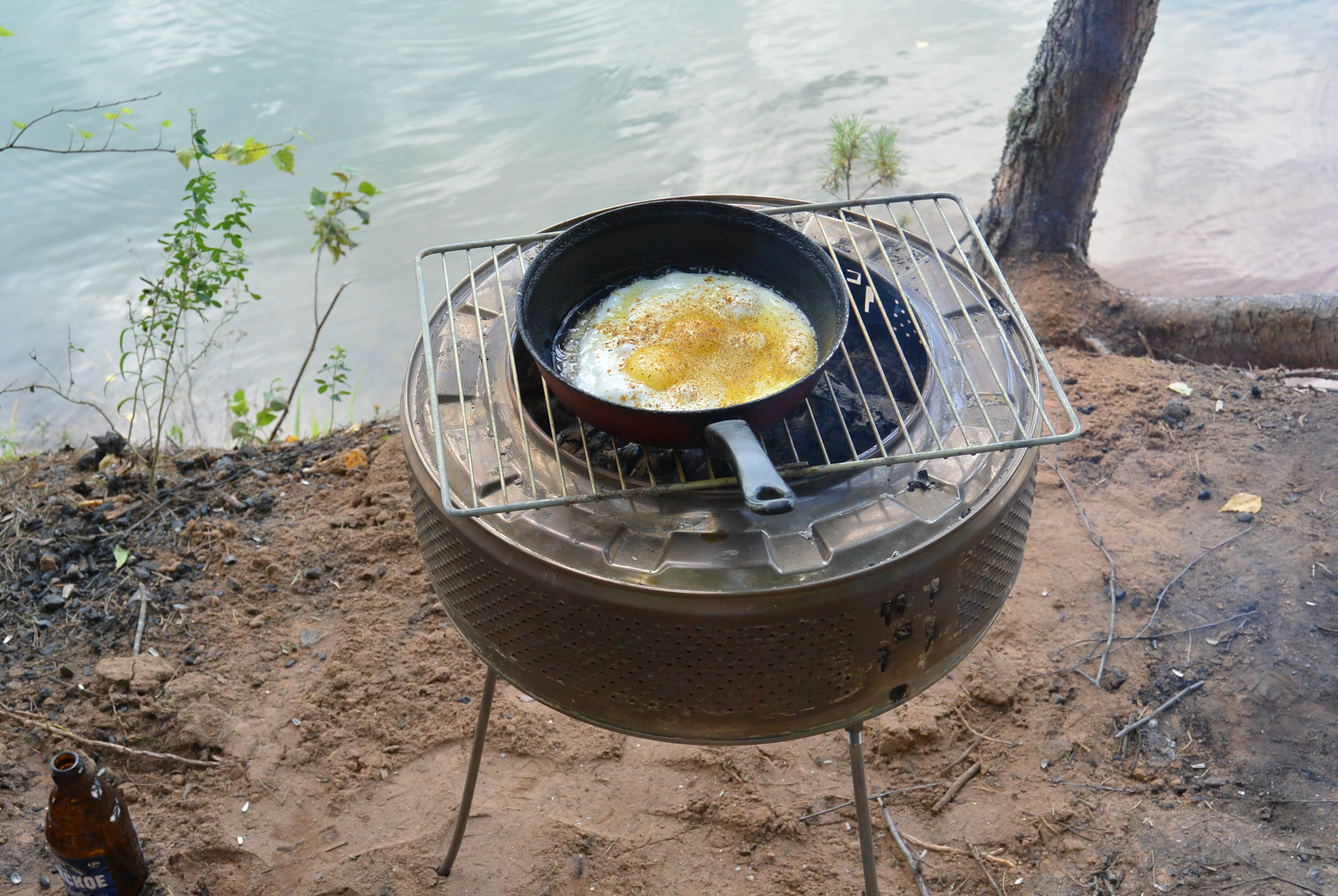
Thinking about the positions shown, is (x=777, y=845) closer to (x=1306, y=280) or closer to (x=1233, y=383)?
(x=1233, y=383)

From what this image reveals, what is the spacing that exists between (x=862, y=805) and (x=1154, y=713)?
1.45 meters

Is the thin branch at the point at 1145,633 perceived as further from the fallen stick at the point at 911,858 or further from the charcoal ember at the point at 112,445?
the charcoal ember at the point at 112,445

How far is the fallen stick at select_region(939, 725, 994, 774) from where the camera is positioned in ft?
9.09

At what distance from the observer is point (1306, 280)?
5762 millimetres

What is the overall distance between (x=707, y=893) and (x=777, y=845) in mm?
259

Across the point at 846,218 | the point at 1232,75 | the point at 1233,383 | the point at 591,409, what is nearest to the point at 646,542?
the point at 591,409

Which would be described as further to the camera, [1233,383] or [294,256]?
[294,256]

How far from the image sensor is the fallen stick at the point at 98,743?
2631 millimetres

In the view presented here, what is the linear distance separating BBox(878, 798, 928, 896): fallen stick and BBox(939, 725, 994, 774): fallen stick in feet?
0.88

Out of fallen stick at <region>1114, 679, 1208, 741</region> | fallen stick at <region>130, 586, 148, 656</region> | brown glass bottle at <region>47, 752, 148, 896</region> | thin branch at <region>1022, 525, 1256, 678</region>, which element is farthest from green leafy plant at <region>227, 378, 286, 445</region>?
fallen stick at <region>1114, 679, 1208, 741</region>

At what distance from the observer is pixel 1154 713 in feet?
9.11

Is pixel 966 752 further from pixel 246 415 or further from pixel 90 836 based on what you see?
pixel 246 415

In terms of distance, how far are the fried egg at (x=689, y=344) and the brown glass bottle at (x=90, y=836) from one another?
1639 millimetres

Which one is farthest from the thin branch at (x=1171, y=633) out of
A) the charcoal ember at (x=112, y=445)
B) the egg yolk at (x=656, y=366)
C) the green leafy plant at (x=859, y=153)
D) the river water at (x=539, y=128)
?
the charcoal ember at (x=112, y=445)
